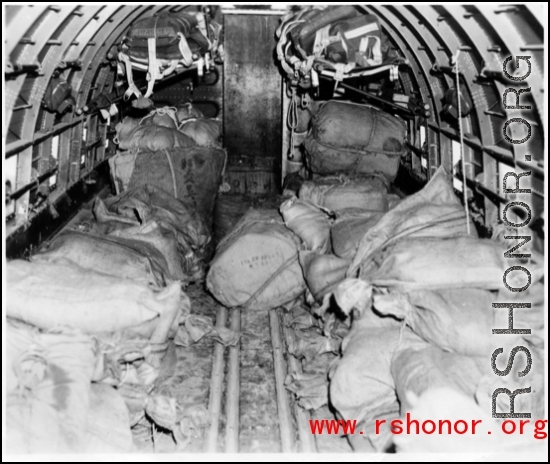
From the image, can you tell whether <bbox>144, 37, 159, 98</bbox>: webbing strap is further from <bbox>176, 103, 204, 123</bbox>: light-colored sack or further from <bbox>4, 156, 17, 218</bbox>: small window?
<bbox>176, 103, 204, 123</bbox>: light-colored sack

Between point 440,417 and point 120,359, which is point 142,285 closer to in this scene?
point 120,359

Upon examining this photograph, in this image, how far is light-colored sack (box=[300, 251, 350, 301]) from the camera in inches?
162

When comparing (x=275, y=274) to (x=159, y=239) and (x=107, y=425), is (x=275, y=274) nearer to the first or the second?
(x=159, y=239)

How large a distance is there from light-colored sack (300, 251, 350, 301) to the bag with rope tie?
196 centimetres

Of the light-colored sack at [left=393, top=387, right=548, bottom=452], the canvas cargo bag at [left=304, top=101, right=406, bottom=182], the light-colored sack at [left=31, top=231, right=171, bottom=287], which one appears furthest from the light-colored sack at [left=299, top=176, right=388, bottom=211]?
the light-colored sack at [left=393, top=387, right=548, bottom=452]

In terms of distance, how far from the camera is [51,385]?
2594 mm

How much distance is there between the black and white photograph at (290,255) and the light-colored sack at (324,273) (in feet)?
0.04

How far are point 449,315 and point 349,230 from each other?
1572 mm

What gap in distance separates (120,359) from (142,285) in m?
0.44

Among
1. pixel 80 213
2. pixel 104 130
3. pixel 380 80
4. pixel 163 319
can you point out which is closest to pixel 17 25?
pixel 163 319

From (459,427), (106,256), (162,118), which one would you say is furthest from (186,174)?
(459,427)

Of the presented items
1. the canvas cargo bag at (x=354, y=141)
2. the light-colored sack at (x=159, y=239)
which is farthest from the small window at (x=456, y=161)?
the light-colored sack at (x=159, y=239)

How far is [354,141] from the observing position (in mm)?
5910

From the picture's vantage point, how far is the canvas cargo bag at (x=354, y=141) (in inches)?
232
